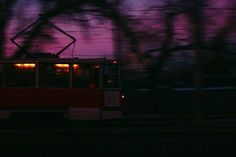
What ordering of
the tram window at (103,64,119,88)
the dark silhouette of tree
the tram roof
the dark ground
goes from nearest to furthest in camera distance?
the dark ground
the tram roof
the tram window at (103,64,119,88)
the dark silhouette of tree

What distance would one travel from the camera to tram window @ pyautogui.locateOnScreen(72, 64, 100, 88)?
800 inches

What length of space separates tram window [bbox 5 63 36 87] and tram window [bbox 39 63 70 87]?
0.32 meters

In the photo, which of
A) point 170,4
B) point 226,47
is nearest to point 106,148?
point 170,4

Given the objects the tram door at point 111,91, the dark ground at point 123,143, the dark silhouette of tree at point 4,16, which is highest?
the dark silhouette of tree at point 4,16

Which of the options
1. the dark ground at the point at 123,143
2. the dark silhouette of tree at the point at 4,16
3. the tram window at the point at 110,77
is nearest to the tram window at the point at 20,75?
the dark ground at the point at 123,143

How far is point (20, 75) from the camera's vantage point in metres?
20.3

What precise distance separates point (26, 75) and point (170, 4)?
25.6 feet

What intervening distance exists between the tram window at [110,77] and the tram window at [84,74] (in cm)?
30

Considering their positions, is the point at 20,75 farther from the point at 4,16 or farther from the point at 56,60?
the point at 4,16

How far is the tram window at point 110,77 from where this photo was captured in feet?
67.2

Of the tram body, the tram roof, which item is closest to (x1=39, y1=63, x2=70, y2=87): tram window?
the tram body

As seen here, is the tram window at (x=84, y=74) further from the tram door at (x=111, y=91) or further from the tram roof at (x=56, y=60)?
the tram door at (x=111, y=91)

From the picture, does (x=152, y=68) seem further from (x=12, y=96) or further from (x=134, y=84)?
(x=12, y=96)

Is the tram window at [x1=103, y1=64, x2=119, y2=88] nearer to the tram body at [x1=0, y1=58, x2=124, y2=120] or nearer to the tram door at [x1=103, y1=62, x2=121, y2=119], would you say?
the tram door at [x1=103, y1=62, x2=121, y2=119]
